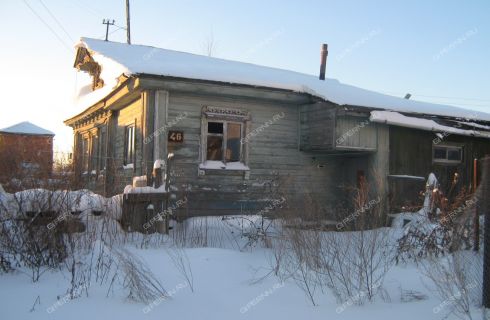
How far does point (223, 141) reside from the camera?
448 inches

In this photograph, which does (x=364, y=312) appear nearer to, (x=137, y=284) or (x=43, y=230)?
(x=137, y=284)

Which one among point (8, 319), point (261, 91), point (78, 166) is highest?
point (261, 91)

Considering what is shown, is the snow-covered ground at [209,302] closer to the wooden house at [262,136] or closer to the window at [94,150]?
the wooden house at [262,136]

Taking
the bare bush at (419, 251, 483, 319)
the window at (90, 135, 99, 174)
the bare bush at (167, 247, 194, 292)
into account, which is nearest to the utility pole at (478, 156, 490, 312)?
the bare bush at (419, 251, 483, 319)

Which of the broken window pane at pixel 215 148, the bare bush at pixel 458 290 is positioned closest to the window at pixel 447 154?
the broken window pane at pixel 215 148

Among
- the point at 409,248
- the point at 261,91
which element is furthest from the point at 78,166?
the point at 261,91

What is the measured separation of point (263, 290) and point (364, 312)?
1.21m

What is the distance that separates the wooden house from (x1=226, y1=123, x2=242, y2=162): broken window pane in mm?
25

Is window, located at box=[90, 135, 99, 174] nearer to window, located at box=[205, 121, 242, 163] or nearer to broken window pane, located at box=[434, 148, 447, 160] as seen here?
window, located at box=[205, 121, 242, 163]

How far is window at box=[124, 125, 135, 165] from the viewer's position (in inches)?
500

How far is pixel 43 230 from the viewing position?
547 cm

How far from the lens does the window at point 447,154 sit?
41.1 feet

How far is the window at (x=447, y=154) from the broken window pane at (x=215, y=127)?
223 inches

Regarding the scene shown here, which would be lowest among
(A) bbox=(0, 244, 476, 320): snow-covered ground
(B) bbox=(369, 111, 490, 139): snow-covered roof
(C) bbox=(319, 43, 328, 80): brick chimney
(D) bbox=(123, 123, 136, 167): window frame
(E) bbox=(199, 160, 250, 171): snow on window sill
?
(A) bbox=(0, 244, 476, 320): snow-covered ground
